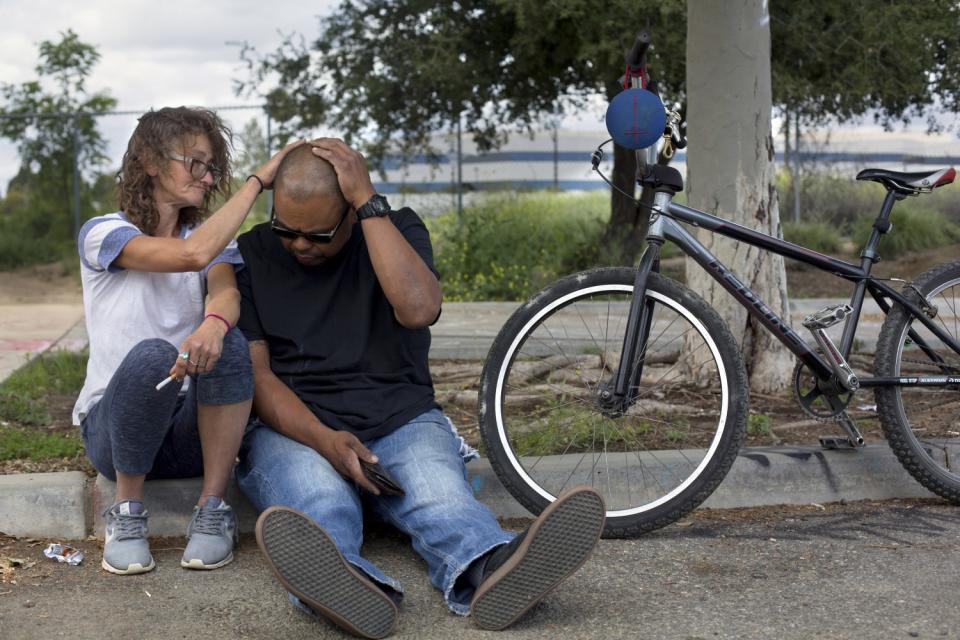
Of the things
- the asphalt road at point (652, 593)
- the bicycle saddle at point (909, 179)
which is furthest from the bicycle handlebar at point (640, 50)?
the asphalt road at point (652, 593)

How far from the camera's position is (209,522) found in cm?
360

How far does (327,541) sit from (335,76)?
9.09 metres

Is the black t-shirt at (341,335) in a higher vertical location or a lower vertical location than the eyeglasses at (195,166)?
lower

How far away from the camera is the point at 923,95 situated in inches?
429

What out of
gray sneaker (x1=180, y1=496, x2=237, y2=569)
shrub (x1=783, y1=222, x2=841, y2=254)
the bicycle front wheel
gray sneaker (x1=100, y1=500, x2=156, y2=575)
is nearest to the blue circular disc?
the bicycle front wheel

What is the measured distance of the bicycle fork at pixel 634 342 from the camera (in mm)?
3770

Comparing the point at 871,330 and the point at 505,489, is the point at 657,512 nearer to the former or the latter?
the point at 505,489

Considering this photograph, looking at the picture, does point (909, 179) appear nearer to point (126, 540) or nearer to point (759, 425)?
point (759, 425)

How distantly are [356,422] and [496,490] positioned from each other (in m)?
0.69

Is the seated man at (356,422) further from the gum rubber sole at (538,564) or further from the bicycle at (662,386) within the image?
the bicycle at (662,386)

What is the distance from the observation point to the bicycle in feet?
12.4

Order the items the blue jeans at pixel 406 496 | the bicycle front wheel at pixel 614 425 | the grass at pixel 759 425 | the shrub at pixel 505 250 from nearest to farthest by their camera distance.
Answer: the blue jeans at pixel 406 496
the bicycle front wheel at pixel 614 425
the grass at pixel 759 425
the shrub at pixel 505 250

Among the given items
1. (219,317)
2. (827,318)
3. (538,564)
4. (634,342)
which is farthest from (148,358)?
(827,318)

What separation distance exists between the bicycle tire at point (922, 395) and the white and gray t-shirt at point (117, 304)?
7.64 ft
